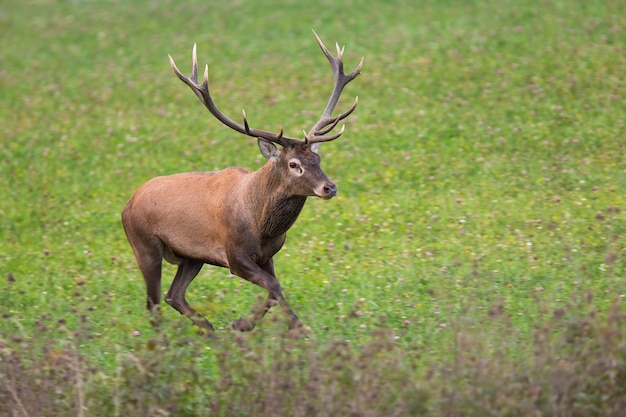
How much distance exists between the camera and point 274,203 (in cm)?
892

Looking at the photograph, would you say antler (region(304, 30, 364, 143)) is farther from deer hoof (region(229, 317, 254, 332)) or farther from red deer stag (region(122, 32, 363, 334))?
deer hoof (region(229, 317, 254, 332))

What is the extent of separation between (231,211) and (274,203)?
47 cm

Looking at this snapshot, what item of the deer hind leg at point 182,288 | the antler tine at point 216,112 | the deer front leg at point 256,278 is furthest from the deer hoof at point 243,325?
the antler tine at point 216,112

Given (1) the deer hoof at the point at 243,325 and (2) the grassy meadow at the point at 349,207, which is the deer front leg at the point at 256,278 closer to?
(1) the deer hoof at the point at 243,325

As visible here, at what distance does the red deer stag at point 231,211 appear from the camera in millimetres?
8852

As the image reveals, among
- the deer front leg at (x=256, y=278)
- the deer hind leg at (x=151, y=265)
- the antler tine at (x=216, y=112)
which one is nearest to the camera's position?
the deer front leg at (x=256, y=278)

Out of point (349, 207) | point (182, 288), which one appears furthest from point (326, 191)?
point (349, 207)

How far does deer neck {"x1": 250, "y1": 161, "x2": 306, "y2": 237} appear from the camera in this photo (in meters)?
8.91

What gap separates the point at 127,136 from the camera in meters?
16.7

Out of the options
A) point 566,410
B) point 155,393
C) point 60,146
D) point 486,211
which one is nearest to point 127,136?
point 60,146

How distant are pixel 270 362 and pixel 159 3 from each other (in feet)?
61.4

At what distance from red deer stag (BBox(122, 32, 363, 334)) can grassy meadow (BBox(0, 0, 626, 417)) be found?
1.97 ft

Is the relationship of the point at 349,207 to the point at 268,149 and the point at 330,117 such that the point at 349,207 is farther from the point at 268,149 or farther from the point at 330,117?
the point at 268,149

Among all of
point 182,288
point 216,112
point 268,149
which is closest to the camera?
point 268,149
